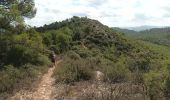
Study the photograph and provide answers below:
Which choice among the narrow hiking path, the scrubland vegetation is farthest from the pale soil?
the scrubland vegetation

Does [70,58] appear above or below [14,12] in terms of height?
below

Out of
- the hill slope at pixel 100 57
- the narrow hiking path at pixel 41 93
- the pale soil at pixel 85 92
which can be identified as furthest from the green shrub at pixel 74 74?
the narrow hiking path at pixel 41 93

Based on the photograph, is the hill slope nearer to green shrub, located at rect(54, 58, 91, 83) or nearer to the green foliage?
green shrub, located at rect(54, 58, 91, 83)

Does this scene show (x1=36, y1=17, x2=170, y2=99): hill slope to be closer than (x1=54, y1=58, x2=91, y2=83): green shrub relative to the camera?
Yes

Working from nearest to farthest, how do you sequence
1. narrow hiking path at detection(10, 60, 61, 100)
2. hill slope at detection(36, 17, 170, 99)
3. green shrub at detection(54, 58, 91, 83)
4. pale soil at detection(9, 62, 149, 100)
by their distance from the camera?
1. pale soil at detection(9, 62, 149, 100)
2. hill slope at detection(36, 17, 170, 99)
3. narrow hiking path at detection(10, 60, 61, 100)
4. green shrub at detection(54, 58, 91, 83)

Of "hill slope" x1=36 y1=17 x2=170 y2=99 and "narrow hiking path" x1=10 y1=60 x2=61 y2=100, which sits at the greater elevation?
"hill slope" x1=36 y1=17 x2=170 y2=99

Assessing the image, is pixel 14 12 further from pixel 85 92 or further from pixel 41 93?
pixel 85 92

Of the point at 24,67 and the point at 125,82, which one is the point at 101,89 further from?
the point at 24,67

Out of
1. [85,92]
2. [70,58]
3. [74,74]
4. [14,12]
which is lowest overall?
[70,58]

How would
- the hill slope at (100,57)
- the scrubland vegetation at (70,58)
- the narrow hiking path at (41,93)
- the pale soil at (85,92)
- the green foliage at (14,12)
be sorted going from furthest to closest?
the green foliage at (14,12)
the scrubland vegetation at (70,58)
the narrow hiking path at (41,93)
the hill slope at (100,57)
the pale soil at (85,92)

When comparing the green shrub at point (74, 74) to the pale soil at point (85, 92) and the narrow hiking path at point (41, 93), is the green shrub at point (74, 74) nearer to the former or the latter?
the pale soil at point (85, 92)

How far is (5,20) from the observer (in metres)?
32.1

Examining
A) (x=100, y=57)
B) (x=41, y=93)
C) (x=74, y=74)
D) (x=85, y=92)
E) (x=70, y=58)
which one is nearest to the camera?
(x=85, y=92)

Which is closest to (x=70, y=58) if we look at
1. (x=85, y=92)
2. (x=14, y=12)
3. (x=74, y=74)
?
(x=14, y=12)
